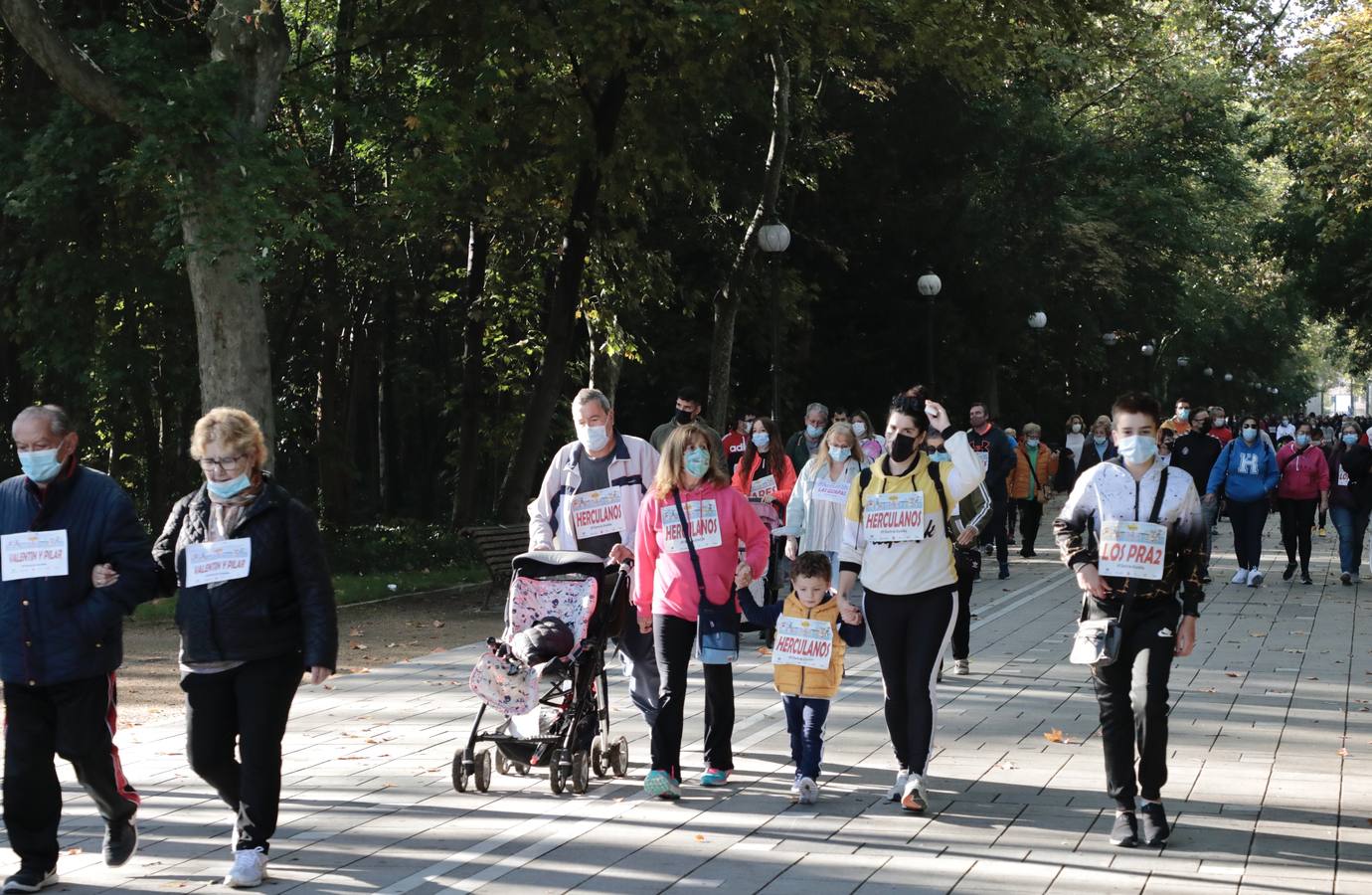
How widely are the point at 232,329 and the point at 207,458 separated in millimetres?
10391

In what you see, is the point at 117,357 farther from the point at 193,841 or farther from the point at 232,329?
the point at 193,841

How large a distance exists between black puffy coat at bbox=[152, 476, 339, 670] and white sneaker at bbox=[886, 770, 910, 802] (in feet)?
8.90

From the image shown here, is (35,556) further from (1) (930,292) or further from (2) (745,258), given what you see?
(1) (930,292)

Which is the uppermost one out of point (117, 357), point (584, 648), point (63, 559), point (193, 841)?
point (117, 357)

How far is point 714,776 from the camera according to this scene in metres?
8.37

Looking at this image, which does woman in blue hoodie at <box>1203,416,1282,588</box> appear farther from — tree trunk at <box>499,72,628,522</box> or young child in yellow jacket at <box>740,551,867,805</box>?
young child in yellow jacket at <box>740,551,867,805</box>

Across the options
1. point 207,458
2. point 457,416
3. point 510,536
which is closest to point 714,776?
point 207,458

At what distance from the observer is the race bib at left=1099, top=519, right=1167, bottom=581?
23.1ft

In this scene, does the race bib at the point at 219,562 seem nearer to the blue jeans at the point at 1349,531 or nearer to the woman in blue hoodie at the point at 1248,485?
the woman in blue hoodie at the point at 1248,485

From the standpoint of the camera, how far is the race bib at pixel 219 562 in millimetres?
6332

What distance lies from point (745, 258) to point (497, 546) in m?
12.0

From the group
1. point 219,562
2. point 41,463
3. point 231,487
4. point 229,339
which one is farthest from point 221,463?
point 229,339

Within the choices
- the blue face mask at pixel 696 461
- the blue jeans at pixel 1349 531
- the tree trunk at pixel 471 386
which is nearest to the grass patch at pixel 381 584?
the tree trunk at pixel 471 386

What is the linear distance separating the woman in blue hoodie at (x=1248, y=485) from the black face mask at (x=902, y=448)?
12278mm
